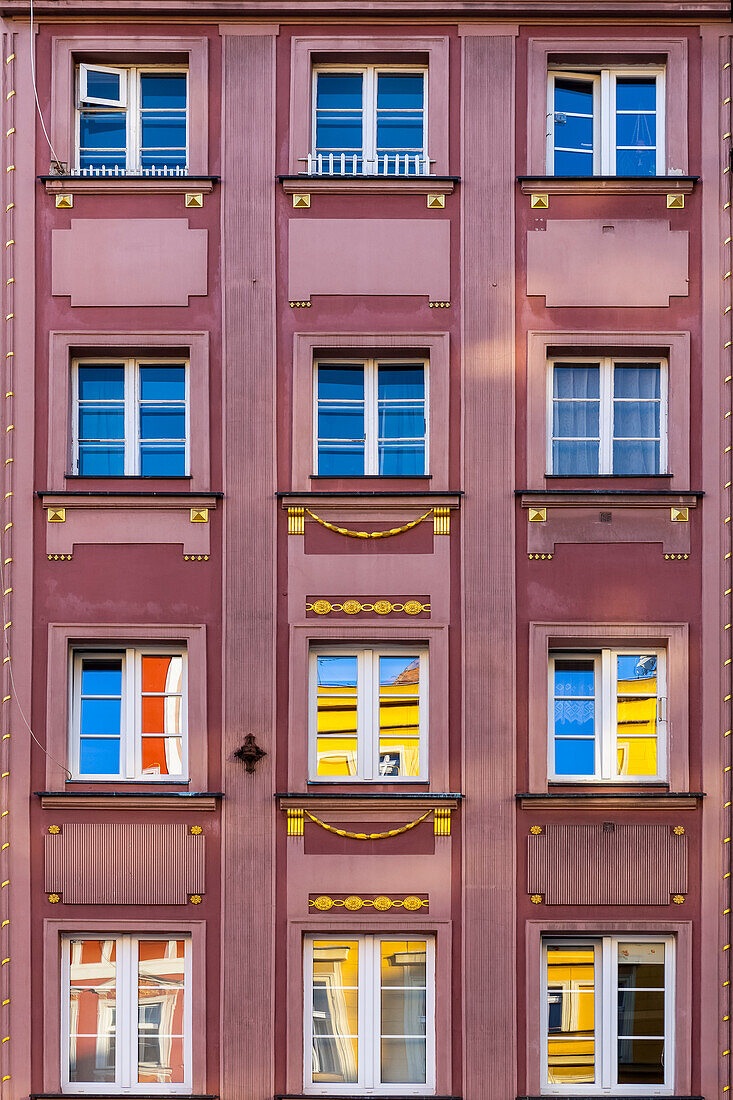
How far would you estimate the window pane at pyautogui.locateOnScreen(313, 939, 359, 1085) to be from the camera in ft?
43.9

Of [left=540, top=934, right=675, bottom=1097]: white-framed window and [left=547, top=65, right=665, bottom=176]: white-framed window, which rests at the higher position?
[left=547, top=65, right=665, bottom=176]: white-framed window

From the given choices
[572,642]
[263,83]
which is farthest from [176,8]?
[572,642]

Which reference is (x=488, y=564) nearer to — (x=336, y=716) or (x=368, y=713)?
(x=368, y=713)

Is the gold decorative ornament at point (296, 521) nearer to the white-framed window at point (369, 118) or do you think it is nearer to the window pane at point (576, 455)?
the window pane at point (576, 455)

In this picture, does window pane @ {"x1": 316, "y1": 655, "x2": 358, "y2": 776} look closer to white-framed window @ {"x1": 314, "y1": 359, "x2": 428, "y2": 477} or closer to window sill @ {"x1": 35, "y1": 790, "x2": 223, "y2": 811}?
window sill @ {"x1": 35, "y1": 790, "x2": 223, "y2": 811}

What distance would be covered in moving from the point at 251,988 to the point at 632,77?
1132 cm

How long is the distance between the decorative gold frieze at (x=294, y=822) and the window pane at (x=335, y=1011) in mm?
1244

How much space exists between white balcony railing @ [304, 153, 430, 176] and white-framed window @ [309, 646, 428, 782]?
5.53m

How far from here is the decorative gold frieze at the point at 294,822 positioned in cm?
1339

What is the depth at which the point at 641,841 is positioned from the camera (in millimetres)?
13367

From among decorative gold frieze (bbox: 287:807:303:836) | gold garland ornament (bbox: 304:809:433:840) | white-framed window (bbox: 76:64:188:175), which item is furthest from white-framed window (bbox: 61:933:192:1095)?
white-framed window (bbox: 76:64:188:175)

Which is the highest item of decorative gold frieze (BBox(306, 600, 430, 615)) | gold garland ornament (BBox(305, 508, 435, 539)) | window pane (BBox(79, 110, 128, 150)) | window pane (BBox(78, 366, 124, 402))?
window pane (BBox(79, 110, 128, 150))

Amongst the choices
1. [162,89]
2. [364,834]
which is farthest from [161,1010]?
[162,89]

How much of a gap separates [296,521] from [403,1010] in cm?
554
